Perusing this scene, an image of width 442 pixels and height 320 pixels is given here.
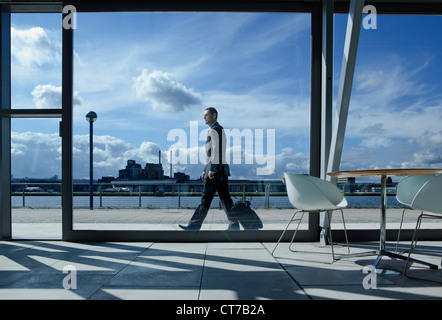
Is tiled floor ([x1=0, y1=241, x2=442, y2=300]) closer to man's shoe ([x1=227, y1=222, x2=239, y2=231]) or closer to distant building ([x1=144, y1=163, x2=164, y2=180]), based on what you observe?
man's shoe ([x1=227, y1=222, x2=239, y2=231])

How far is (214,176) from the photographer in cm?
443

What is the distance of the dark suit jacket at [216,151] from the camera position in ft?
14.5

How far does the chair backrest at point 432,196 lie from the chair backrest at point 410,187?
1.03 m

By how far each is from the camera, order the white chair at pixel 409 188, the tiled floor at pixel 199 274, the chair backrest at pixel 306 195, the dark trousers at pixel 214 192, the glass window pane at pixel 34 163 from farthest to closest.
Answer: the glass window pane at pixel 34 163 → the dark trousers at pixel 214 192 → the white chair at pixel 409 188 → the chair backrest at pixel 306 195 → the tiled floor at pixel 199 274

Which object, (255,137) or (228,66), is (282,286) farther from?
(228,66)

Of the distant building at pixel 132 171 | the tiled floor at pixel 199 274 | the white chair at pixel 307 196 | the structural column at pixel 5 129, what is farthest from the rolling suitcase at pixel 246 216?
the structural column at pixel 5 129

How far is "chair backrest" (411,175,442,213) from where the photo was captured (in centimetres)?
268

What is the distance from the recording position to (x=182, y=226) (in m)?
4.39

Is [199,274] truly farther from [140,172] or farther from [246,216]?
[140,172]

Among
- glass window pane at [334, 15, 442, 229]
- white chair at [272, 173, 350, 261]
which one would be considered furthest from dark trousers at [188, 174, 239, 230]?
glass window pane at [334, 15, 442, 229]

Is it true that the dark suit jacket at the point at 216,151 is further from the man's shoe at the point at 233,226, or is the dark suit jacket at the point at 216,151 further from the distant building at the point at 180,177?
the man's shoe at the point at 233,226

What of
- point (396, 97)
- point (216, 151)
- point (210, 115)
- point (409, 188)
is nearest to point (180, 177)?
point (216, 151)
